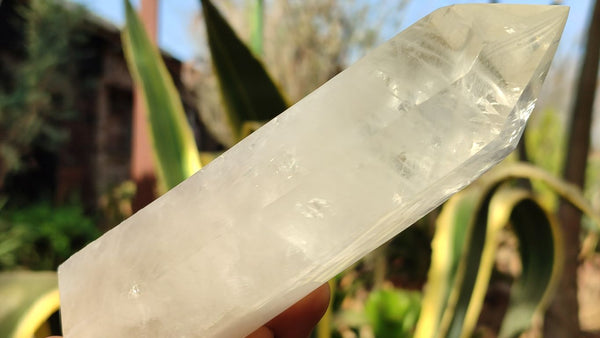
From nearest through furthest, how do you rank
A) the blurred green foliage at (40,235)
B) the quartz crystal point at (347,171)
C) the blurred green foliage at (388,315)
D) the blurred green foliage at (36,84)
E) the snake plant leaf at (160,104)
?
the quartz crystal point at (347,171)
the snake plant leaf at (160,104)
the blurred green foliage at (388,315)
the blurred green foliage at (40,235)
the blurred green foliage at (36,84)

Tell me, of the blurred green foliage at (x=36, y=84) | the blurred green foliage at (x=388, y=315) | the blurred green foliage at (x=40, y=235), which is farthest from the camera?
the blurred green foliage at (x=36, y=84)

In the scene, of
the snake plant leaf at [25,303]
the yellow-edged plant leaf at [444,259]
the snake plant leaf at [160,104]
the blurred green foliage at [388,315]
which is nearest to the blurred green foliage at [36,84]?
the snake plant leaf at [160,104]

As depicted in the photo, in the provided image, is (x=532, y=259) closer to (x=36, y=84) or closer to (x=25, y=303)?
(x=25, y=303)

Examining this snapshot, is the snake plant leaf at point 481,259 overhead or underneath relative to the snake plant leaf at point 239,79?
underneath

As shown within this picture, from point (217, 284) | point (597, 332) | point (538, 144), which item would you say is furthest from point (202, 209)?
point (538, 144)

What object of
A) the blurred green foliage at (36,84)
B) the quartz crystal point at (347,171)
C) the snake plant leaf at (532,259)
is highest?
the quartz crystal point at (347,171)

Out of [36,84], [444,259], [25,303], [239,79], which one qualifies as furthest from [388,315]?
[36,84]

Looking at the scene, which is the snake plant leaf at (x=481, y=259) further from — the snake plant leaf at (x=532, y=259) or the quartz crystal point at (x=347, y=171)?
the quartz crystal point at (x=347, y=171)

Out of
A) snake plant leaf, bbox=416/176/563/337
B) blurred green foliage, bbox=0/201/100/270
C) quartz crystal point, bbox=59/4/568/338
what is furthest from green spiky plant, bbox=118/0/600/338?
blurred green foliage, bbox=0/201/100/270
